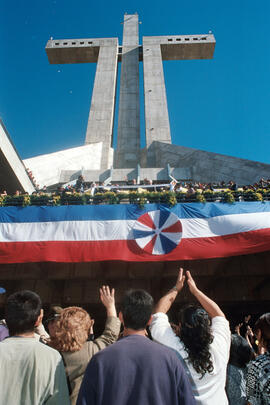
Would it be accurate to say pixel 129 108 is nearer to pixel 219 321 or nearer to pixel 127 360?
pixel 219 321

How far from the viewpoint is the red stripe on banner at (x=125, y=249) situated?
7.22 meters

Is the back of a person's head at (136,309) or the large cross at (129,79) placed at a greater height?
the large cross at (129,79)

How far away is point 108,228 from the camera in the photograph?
7.82m

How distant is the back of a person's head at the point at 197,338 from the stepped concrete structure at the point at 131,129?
13694 millimetres

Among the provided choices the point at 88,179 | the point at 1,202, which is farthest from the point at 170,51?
the point at 1,202

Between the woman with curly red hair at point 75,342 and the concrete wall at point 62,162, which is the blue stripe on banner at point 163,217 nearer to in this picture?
the woman with curly red hair at point 75,342

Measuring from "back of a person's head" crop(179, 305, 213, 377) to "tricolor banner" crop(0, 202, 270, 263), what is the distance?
4929 millimetres

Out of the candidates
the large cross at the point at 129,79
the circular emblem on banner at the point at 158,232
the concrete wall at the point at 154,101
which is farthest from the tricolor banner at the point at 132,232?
the large cross at the point at 129,79

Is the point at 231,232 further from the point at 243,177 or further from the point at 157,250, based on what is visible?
the point at 243,177

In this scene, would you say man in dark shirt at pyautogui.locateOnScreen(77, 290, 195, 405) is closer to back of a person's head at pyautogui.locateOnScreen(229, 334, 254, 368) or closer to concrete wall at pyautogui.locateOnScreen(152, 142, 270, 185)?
back of a person's head at pyautogui.locateOnScreen(229, 334, 254, 368)

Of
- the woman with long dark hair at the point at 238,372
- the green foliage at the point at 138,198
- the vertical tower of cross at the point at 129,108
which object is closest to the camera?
the woman with long dark hair at the point at 238,372

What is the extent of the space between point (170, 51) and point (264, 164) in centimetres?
2518

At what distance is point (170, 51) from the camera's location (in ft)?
109

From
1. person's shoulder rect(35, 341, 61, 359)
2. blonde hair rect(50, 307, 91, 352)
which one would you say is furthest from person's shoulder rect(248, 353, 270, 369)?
person's shoulder rect(35, 341, 61, 359)
